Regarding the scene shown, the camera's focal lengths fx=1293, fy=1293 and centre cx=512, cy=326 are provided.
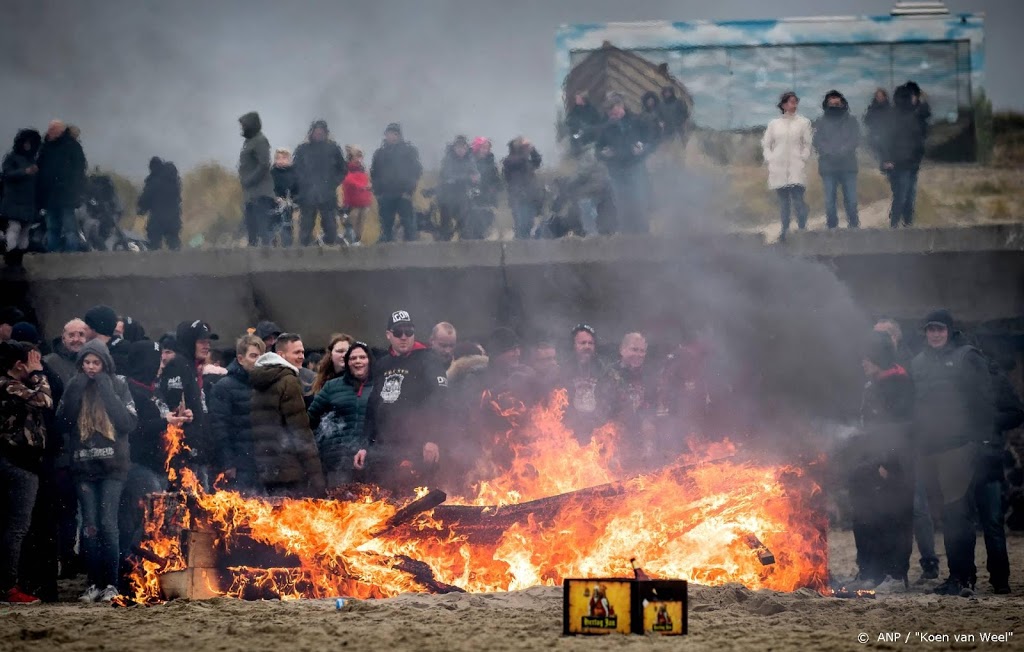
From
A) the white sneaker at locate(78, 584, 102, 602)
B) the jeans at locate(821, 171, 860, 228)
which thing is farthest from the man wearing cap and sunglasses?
the jeans at locate(821, 171, 860, 228)

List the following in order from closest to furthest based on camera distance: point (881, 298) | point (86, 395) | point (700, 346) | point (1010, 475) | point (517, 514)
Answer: point (517, 514), point (86, 395), point (700, 346), point (1010, 475), point (881, 298)

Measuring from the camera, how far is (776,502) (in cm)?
952

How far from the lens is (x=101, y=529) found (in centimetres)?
968

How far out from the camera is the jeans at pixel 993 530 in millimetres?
9812

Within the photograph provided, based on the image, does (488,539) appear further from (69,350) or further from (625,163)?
(625,163)

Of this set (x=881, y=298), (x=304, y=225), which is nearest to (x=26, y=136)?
(x=304, y=225)

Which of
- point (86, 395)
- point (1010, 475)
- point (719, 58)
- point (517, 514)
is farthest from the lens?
point (719, 58)

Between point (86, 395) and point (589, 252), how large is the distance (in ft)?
22.5

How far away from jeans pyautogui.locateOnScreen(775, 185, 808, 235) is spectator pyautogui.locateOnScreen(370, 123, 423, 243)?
4.19 metres

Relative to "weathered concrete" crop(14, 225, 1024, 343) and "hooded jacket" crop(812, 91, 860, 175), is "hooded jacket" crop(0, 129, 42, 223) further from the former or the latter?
"hooded jacket" crop(812, 91, 860, 175)

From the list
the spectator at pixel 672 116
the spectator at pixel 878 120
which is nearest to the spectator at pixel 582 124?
the spectator at pixel 672 116

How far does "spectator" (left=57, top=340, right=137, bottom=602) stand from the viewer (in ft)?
31.7

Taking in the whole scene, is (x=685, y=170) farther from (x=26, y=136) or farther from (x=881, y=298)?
(x=26, y=136)

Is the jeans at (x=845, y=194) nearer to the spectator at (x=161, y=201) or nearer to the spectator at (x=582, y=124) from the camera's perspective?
the spectator at (x=582, y=124)
